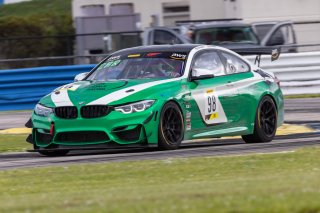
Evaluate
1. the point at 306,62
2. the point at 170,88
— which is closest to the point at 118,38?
the point at 306,62

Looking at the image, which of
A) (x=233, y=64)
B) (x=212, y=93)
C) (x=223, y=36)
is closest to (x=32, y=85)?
(x=223, y=36)

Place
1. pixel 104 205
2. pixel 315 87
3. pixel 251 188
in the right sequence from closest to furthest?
pixel 104 205 < pixel 251 188 < pixel 315 87

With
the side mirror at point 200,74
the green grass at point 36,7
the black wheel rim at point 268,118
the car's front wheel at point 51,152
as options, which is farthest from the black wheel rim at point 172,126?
the green grass at point 36,7

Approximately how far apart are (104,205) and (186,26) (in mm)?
18227

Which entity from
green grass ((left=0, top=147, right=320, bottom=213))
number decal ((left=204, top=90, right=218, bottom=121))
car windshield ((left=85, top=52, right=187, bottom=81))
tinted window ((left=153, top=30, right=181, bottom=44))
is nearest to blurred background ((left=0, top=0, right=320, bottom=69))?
tinted window ((left=153, top=30, right=181, bottom=44))

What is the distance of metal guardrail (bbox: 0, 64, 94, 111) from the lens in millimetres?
22891

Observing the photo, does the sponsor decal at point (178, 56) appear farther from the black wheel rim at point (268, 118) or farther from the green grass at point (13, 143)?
the green grass at point (13, 143)

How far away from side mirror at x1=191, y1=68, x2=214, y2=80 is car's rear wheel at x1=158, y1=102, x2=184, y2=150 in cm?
77

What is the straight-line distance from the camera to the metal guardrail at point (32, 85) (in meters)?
22.9

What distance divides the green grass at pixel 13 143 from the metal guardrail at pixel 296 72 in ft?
29.7

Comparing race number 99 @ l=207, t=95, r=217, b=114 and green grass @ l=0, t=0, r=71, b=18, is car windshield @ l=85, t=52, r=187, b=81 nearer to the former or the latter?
race number 99 @ l=207, t=95, r=217, b=114

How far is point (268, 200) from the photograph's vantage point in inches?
275

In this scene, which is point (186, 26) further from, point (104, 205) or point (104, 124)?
point (104, 205)

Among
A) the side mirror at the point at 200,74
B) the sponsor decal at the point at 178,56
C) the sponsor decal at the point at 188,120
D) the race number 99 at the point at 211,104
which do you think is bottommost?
the sponsor decal at the point at 188,120
